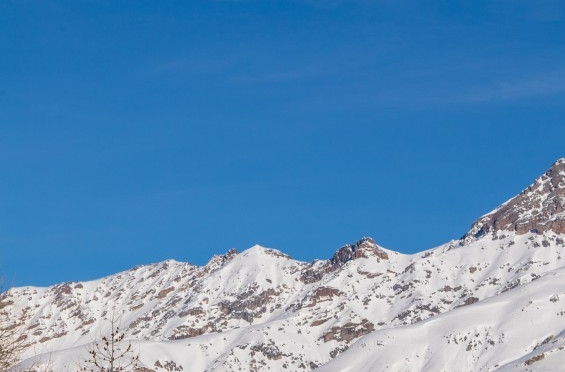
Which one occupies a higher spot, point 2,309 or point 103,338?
point 2,309

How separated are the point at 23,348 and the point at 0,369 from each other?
1.52 metres

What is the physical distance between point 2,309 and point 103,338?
5.19 meters

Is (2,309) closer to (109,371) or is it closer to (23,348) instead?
(23,348)

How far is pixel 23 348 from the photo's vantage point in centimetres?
3391

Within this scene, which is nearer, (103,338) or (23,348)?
(103,338)

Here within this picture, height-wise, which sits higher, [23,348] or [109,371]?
[23,348]

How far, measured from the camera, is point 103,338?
30.1 meters

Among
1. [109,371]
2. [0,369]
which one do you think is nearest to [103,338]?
[109,371]

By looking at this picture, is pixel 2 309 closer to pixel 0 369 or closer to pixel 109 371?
pixel 0 369

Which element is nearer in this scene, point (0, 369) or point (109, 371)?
point (109, 371)

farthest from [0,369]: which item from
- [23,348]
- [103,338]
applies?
[103,338]

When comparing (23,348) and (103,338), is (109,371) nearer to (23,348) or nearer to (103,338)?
(103,338)

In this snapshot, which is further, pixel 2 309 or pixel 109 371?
pixel 2 309

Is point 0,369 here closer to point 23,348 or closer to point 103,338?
point 23,348
